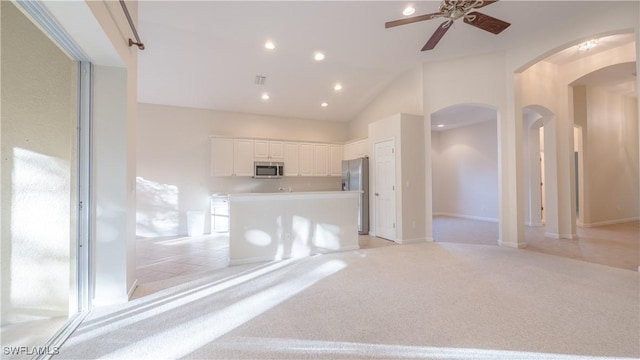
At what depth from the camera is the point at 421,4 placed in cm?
360

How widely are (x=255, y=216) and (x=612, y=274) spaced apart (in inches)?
176

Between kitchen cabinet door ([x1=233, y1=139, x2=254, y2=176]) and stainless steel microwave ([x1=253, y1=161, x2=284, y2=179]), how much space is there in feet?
0.45

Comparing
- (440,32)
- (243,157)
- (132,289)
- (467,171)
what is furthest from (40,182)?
(467,171)

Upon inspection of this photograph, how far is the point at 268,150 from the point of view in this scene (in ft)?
22.0

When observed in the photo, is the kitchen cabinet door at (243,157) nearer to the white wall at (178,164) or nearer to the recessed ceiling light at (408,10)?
the white wall at (178,164)

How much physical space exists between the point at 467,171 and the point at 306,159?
16.4ft

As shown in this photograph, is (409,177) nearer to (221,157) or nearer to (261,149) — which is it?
(261,149)

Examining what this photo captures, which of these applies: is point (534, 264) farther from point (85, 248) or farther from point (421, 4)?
point (85, 248)

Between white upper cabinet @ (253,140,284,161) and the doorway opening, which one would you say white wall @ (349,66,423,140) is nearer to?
the doorway opening

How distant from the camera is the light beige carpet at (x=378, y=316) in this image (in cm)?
185

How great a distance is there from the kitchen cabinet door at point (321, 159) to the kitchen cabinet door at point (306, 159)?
0.11 m

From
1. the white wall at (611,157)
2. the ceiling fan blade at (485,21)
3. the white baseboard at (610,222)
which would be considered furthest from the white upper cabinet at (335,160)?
the white baseboard at (610,222)

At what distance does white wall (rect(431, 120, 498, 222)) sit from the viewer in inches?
307

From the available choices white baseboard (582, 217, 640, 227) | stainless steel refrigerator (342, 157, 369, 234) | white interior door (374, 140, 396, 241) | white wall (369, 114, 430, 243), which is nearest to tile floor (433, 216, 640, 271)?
white baseboard (582, 217, 640, 227)
